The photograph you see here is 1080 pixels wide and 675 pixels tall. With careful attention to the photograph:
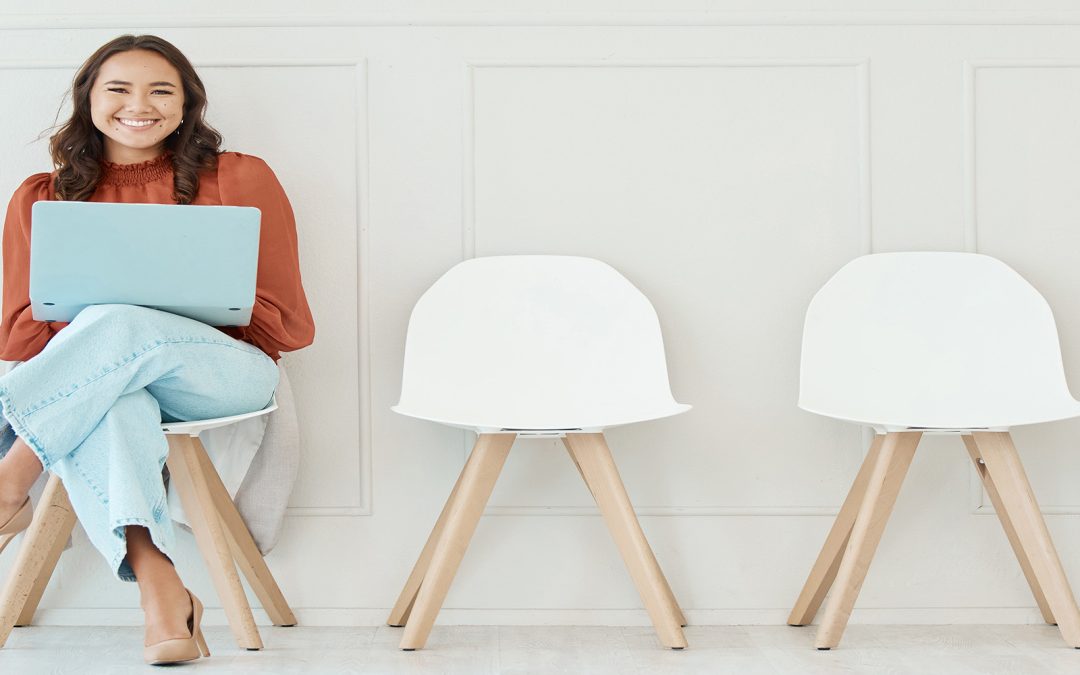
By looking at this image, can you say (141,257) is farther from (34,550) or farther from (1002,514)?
(1002,514)

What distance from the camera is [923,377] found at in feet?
5.85

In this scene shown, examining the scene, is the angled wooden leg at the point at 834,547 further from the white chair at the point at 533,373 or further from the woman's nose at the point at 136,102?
the woman's nose at the point at 136,102

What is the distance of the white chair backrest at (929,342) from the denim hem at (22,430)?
1.28m

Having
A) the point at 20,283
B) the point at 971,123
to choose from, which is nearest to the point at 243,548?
the point at 20,283

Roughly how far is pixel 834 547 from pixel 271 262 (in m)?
1.18

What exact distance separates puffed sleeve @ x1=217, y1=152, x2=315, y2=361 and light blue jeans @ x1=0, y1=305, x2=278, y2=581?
0.21m

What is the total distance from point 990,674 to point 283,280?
1385 mm

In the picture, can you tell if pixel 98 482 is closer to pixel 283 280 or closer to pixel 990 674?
pixel 283 280

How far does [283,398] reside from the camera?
1871mm

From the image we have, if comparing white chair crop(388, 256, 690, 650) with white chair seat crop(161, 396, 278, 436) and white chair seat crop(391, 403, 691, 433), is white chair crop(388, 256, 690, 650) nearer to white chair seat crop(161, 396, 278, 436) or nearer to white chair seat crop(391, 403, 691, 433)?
white chair seat crop(391, 403, 691, 433)

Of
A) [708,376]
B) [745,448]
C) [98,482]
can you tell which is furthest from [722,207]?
[98,482]


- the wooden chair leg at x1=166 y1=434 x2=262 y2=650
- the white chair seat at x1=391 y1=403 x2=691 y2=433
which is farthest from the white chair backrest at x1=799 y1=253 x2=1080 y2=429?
the wooden chair leg at x1=166 y1=434 x2=262 y2=650

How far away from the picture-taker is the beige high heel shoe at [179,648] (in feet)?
4.71

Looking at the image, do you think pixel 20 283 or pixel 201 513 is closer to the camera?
pixel 201 513
